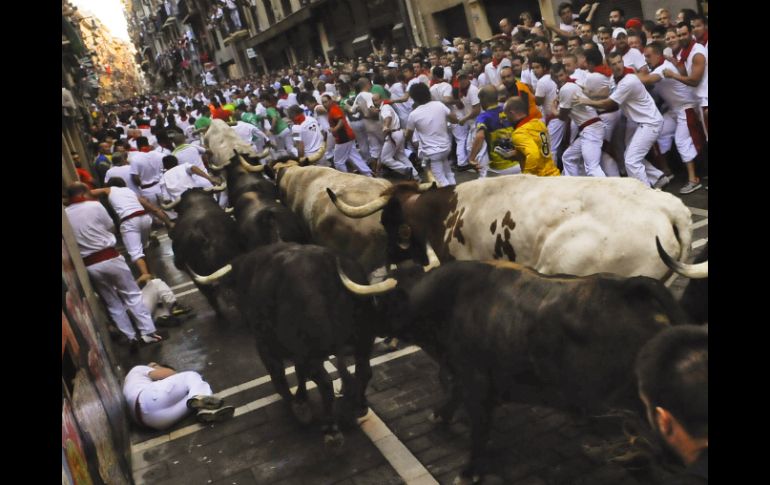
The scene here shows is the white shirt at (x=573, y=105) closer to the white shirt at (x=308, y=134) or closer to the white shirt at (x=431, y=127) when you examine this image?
the white shirt at (x=431, y=127)

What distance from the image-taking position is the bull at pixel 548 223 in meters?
4.90

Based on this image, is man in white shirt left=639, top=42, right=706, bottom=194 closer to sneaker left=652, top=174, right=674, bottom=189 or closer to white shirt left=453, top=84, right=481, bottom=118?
sneaker left=652, top=174, right=674, bottom=189

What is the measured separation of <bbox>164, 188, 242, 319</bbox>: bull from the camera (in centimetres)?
838

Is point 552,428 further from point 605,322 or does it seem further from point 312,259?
point 312,259

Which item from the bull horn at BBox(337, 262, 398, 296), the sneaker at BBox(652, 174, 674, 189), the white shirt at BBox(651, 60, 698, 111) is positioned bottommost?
the sneaker at BBox(652, 174, 674, 189)

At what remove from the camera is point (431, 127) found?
1093 centimetres

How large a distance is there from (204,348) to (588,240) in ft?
16.6

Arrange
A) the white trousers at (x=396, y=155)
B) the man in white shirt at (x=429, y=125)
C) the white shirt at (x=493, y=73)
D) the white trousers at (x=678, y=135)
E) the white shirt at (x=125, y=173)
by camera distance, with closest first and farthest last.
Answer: the white trousers at (x=678, y=135) → the man in white shirt at (x=429, y=125) → the white shirt at (x=125, y=173) → the white trousers at (x=396, y=155) → the white shirt at (x=493, y=73)

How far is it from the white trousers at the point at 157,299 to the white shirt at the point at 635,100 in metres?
6.48

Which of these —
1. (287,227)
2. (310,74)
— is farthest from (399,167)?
(310,74)

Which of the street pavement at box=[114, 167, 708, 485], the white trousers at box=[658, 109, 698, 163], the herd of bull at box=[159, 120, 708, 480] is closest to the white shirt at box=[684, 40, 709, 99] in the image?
the white trousers at box=[658, 109, 698, 163]

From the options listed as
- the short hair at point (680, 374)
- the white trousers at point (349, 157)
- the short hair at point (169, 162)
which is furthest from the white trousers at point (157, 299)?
the short hair at point (680, 374)

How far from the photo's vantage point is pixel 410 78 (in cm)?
1622

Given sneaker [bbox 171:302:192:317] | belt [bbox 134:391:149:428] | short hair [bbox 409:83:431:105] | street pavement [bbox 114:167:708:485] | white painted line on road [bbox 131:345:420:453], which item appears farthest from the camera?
short hair [bbox 409:83:431:105]
